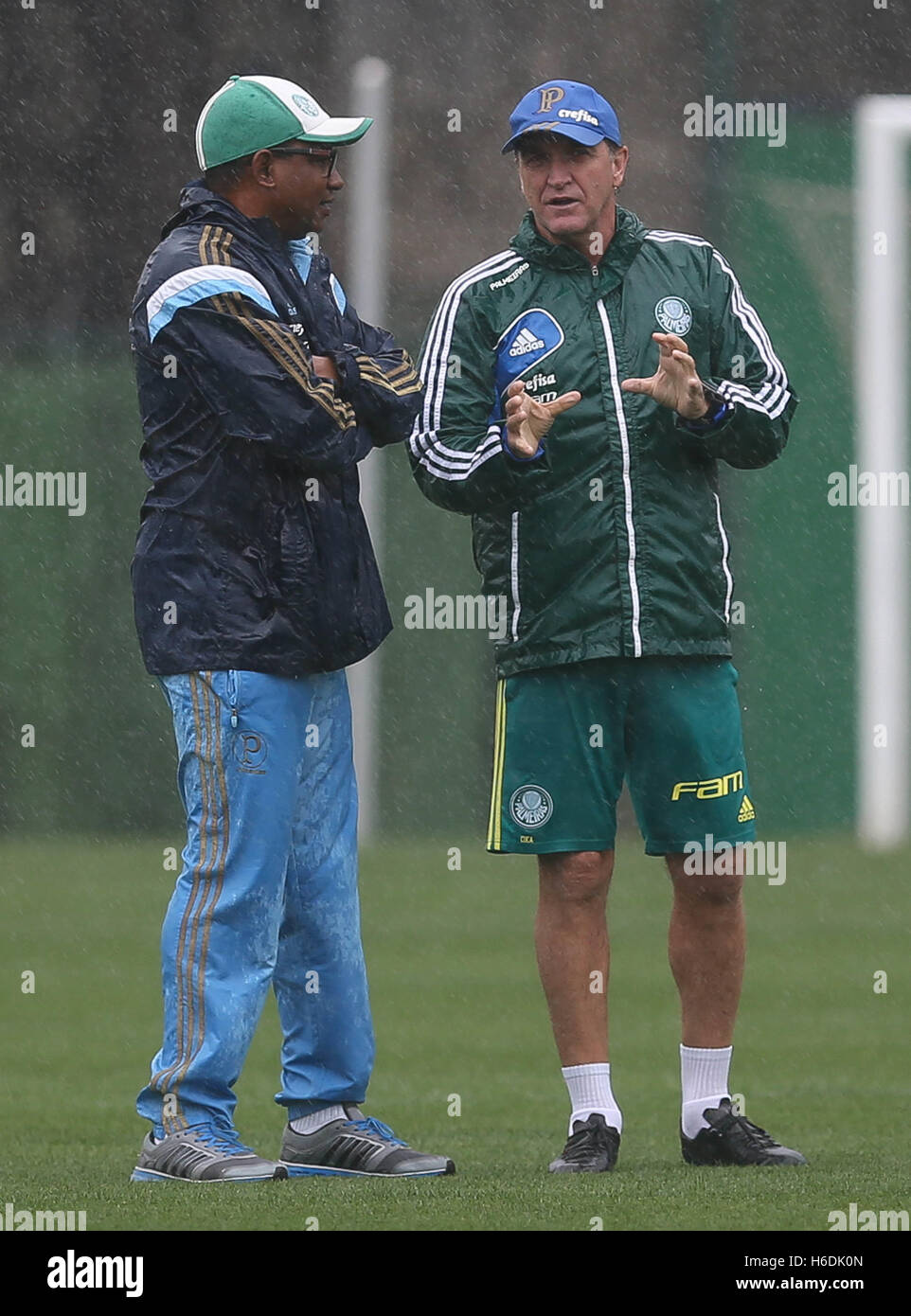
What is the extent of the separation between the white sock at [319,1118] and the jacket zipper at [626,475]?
49.5 inches

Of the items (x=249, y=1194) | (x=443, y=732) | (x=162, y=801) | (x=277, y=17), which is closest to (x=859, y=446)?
(x=443, y=732)

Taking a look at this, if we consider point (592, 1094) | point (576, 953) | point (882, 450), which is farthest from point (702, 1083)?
point (882, 450)

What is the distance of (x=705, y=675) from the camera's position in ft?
19.9

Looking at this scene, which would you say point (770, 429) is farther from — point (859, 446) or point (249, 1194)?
point (859, 446)

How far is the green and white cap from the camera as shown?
18.8 ft

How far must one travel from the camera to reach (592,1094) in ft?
19.5

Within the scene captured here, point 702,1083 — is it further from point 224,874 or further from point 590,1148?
point 224,874

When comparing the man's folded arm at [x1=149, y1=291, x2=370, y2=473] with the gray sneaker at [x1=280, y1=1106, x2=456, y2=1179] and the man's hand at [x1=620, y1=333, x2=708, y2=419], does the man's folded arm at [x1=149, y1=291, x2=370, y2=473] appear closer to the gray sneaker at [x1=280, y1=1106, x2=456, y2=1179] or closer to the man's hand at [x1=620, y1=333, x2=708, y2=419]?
the man's hand at [x1=620, y1=333, x2=708, y2=419]

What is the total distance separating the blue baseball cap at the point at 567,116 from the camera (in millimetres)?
6102

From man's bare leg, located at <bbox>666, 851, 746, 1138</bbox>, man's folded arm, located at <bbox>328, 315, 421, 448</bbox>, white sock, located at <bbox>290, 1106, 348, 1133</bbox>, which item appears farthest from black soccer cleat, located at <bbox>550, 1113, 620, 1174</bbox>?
man's folded arm, located at <bbox>328, 315, 421, 448</bbox>

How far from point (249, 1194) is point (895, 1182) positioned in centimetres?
141

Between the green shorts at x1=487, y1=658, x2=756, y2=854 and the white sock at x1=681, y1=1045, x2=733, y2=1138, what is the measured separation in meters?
0.50

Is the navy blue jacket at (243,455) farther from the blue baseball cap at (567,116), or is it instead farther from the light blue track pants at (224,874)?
the blue baseball cap at (567,116)
